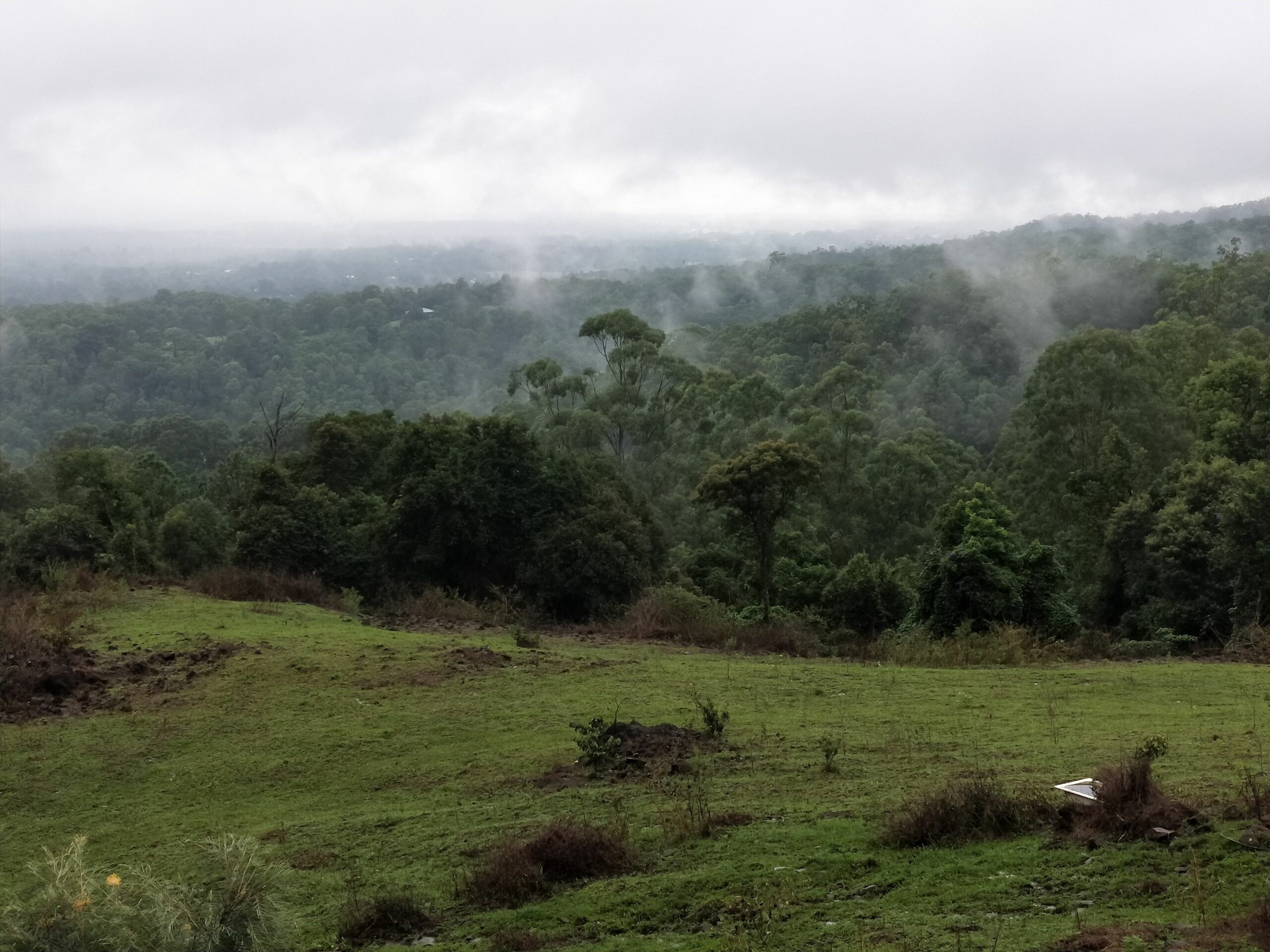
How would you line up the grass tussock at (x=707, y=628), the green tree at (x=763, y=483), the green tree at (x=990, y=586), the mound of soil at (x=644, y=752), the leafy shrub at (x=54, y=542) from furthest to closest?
the leafy shrub at (x=54, y=542), the green tree at (x=763, y=483), the green tree at (x=990, y=586), the grass tussock at (x=707, y=628), the mound of soil at (x=644, y=752)

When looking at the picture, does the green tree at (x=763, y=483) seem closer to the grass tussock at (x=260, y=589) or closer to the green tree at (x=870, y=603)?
the green tree at (x=870, y=603)

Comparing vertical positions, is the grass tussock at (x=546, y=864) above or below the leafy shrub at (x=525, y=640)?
above

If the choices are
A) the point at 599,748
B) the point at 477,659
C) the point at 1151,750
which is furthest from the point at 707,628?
the point at 1151,750

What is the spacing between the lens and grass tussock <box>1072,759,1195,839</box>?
7.68m

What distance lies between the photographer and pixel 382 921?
7695mm

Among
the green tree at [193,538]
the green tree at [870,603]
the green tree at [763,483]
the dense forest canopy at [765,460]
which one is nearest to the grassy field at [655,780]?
the green tree at [763,483]

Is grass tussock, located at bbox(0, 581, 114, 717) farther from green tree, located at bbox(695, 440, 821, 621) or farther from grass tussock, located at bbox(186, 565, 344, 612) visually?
green tree, located at bbox(695, 440, 821, 621)

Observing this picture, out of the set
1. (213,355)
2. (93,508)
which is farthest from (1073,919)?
(213,355)

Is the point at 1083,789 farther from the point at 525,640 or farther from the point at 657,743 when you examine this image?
the point at 525,640

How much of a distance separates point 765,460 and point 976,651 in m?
6.48

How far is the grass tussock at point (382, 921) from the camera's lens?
7.62 metres

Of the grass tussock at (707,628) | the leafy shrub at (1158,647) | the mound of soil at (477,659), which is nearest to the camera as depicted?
the mound of soil at (477,659)

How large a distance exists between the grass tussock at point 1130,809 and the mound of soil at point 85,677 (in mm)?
11455

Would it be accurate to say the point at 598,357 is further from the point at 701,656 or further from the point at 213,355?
the point at 701,656
